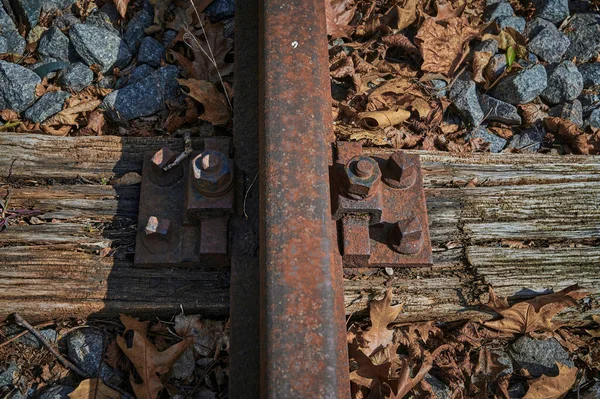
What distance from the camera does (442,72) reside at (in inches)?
137

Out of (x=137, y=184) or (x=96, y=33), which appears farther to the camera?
(x=96, y=33)

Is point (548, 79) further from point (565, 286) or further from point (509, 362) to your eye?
point (509, 362)

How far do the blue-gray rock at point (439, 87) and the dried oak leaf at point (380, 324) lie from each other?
58.1 inches

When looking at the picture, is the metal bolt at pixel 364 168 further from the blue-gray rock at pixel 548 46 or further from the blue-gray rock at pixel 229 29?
the blue-gray rock at pixel 548 46

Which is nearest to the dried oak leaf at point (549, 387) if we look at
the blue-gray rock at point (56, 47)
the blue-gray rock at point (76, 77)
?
the blue-gray rock at point (76, 77)

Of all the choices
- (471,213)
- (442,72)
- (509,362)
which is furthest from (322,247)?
(442,72)

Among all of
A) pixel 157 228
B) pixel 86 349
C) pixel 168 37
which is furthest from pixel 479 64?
pixel 86 349

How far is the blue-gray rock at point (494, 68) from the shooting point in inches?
137

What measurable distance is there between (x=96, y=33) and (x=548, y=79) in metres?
2.96

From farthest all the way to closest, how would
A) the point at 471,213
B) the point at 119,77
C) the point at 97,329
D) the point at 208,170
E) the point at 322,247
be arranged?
the point at 119,77 < the point at 471,213 < the point at 97,329 < the point at 208,170 < the point at 322,247

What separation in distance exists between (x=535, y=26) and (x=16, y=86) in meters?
3.44

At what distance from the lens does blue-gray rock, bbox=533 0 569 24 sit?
12.7 feet

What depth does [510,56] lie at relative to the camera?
3.56 meters

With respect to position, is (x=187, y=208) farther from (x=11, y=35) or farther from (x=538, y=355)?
(x=11, y=35)
